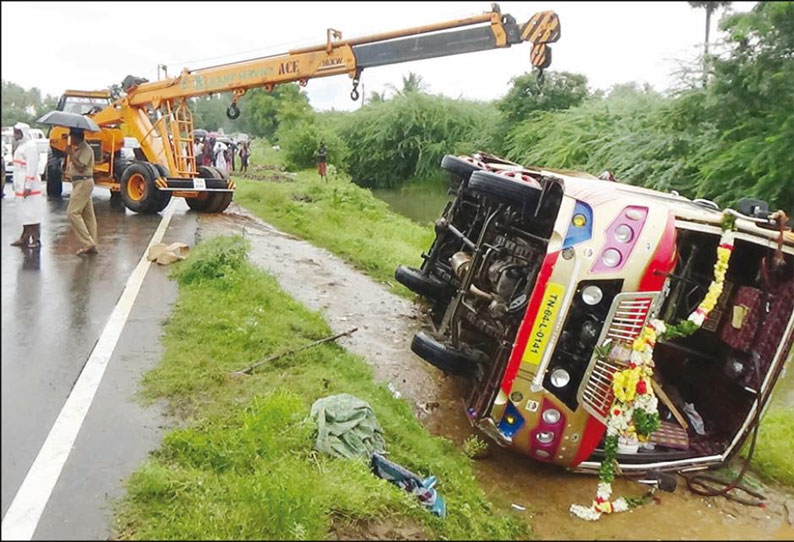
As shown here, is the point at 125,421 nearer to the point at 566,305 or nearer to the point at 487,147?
the point at 566,305

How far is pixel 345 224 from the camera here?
14648 mm

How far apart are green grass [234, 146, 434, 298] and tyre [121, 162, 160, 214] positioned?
2421mm

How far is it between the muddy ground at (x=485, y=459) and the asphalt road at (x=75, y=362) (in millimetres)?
2032

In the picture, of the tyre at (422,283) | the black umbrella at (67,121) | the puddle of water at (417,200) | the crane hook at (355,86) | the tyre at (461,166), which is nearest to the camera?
the tyre at (461,166)

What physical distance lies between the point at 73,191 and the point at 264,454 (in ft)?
18.7

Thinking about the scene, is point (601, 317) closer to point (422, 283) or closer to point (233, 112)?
point (422, 283)

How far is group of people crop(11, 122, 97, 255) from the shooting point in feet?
26.9

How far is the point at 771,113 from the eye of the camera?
11867 mm

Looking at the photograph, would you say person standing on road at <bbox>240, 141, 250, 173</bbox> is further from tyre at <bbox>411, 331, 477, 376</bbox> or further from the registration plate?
the registration plate

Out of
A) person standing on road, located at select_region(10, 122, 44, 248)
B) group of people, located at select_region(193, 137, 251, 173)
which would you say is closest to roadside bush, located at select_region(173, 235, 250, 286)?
person standing on road, located at select_region(10, 122, 44, 248)

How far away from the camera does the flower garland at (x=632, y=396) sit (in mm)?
4266

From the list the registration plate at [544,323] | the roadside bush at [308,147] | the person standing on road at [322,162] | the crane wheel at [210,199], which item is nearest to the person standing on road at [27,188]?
the crane wheel at [210,199]

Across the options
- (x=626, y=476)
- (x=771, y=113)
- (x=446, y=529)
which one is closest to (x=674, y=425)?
(x=626, y=476)

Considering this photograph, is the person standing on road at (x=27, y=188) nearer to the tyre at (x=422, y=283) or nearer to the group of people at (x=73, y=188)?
the group of people at (x=73, y=188)
